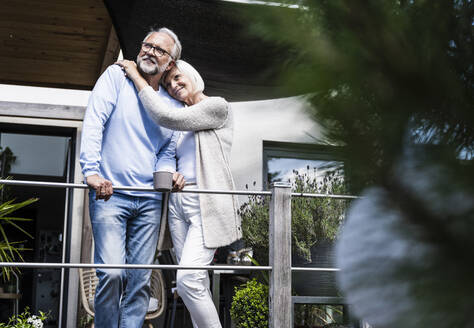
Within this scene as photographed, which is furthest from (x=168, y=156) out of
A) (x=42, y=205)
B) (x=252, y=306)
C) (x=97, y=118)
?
(x=42, y=205)

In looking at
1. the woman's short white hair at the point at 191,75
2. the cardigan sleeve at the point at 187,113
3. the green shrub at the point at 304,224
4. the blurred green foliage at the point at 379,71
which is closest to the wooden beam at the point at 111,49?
the green shrub at the point at 304,224

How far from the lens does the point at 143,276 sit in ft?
7.23

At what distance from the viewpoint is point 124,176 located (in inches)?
86.9

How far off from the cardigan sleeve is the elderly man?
0.36ft

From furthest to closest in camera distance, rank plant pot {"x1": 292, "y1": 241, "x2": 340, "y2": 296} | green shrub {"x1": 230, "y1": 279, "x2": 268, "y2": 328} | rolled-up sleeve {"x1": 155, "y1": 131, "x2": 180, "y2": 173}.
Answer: green shrub {"x1": 230, "y1": 279, "x2": 268, "y2": 328}
plant pot {"x1": 292, "y1": 241, "x2": 340, "y2": 296}
rolled-up sleeve {"x1": 155, "y1": 131, "x2": 180, "y2": 173}

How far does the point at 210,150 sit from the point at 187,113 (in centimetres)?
18

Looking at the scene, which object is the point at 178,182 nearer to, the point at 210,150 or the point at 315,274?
the point at 210,150

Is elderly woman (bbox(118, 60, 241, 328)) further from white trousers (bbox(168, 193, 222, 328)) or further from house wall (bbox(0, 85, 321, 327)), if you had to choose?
house wall (bbox(0, 85, 321, 327))

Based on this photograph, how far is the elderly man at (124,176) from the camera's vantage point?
6.84 ft

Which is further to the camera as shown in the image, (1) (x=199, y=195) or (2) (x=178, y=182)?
(1) (x=199, y=195)

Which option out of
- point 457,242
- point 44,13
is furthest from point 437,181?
point 44,13

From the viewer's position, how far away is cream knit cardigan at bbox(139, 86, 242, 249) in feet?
7.16

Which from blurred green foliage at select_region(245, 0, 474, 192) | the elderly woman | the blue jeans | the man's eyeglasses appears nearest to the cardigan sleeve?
the elderly woman

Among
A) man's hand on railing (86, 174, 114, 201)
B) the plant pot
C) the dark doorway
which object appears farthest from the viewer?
the dark doorway
